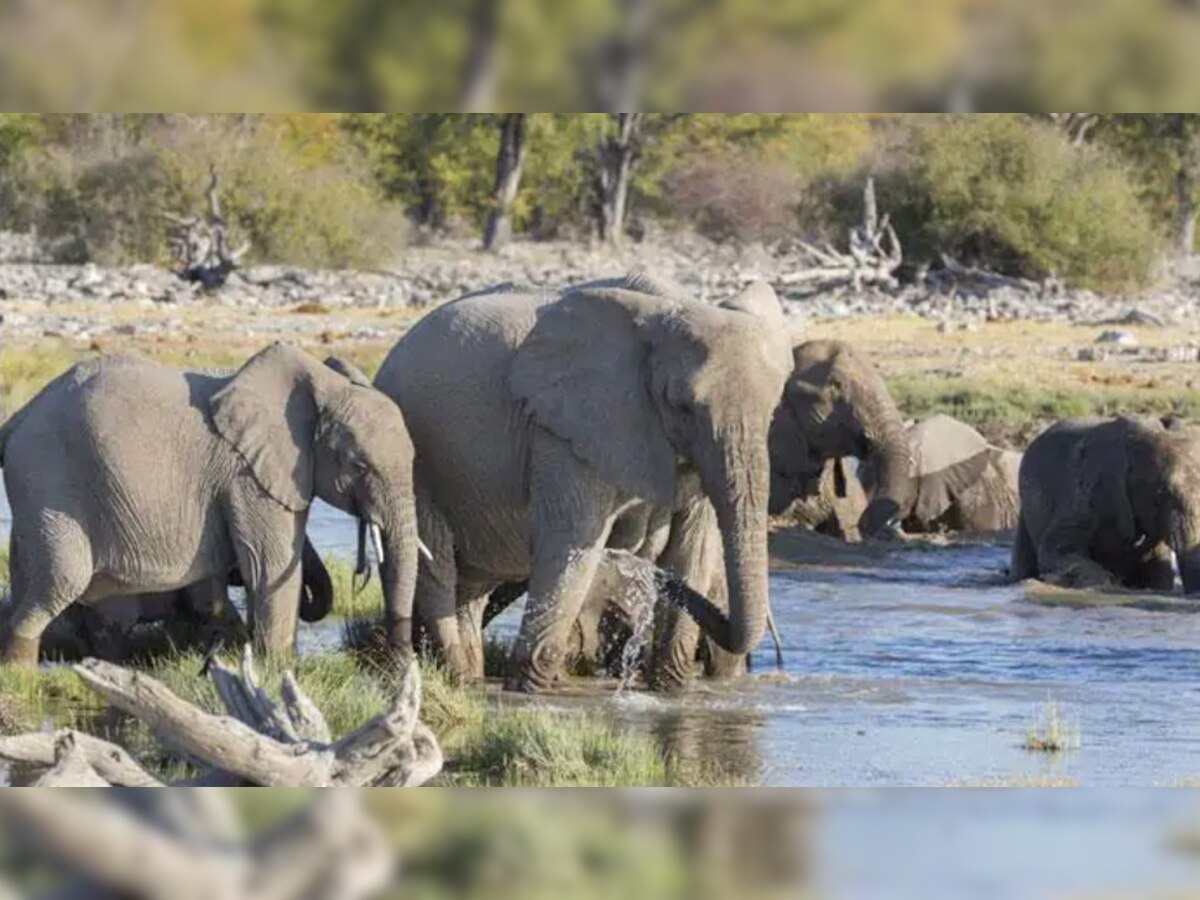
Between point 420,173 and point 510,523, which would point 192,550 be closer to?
point 510,523

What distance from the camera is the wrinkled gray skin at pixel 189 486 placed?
7.97m

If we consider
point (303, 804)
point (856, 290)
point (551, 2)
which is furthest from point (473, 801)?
point (856, 290)

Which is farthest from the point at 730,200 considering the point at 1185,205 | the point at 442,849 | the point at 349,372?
the point at 442,849

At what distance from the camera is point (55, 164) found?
26.3 m

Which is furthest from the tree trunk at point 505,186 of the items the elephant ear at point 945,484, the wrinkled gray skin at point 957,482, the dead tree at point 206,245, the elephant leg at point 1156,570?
the elephant leg at point 1156,570

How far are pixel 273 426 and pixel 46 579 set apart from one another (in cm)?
80

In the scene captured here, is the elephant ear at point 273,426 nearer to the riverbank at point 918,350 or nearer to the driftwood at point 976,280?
the riverbank at point 918,350

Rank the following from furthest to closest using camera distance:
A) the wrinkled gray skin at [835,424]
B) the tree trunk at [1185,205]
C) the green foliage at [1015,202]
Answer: the tree trunk at [1185,205], the green foliage at [1015,202], the wrinkled gray skin at [835,424]

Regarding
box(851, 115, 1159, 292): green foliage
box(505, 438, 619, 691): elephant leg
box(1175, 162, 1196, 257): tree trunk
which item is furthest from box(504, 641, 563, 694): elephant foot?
box(1175, 162, 1196, 257): tree trunk

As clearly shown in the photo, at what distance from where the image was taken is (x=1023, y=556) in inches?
473

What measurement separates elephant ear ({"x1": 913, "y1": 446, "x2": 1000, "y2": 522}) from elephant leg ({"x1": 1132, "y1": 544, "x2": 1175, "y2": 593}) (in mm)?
1846

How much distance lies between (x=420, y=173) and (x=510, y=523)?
17616 mm

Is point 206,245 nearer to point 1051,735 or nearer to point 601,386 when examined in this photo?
point 601,386

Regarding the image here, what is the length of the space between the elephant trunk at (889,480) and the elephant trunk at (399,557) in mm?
4340
